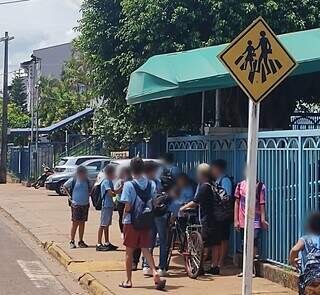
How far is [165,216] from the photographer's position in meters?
10.9

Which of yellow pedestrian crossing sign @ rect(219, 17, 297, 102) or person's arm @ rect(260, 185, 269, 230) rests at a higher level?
yellow pedestrian crossing sign @ rect(219, 17, 297, 102)

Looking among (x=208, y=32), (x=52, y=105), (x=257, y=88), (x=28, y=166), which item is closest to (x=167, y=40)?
(x=208, y=32)

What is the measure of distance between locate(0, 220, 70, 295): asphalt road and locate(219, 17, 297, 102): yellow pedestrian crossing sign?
4797 mm

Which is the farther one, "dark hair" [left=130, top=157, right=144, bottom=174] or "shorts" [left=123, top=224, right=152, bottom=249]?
"shorts" [left=123, top=224, right=152, bottom=249]

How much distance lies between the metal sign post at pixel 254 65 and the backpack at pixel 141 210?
2.55 meters

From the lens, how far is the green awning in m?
10.6

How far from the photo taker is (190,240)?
36.4 feet

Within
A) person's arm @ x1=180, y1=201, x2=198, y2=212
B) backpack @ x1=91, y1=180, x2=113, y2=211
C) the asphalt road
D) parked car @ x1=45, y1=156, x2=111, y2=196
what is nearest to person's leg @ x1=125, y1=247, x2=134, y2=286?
the asphalt road

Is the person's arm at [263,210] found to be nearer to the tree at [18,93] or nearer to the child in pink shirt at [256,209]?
the child in pink shirt at [256,209]

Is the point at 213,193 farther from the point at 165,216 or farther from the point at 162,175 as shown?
the point at 162,175

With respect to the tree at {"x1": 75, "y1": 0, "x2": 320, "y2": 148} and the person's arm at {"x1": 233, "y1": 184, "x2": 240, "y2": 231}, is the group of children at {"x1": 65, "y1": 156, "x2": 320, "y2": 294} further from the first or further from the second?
the tree at {"x1": 75, "y1": 0, "x2": 320, "y2": 148}

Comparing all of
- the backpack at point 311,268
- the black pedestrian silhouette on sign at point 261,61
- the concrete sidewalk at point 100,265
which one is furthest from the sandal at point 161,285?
the black pedestrian silhouette on sign at point 261,61

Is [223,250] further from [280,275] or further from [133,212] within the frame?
[133,212]

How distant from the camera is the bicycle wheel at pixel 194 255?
10780 mm
